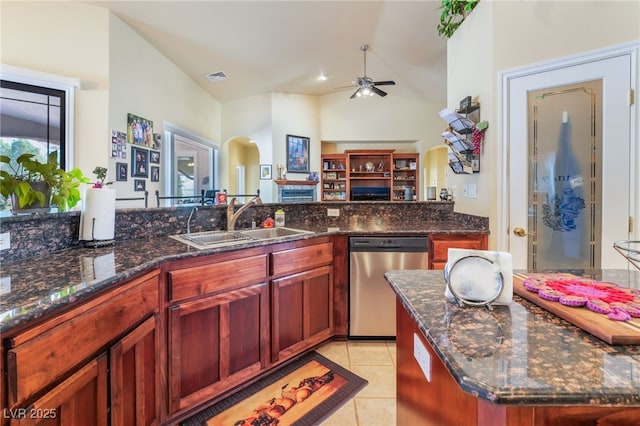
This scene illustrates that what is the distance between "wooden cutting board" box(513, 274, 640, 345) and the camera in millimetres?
601

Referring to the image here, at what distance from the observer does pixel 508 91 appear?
218 centimetres

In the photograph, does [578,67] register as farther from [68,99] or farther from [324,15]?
[68,99]

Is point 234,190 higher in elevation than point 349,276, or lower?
higher

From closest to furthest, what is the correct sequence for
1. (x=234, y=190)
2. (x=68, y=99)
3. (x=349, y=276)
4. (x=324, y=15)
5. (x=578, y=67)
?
1. (x=578, y=67)
2. (x=349, y=276)
3. (x=68, y=99)
4. (x=324, y=15)
5. (x=234, y=190)

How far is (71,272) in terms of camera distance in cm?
109

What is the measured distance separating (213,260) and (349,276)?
1146 millimetres

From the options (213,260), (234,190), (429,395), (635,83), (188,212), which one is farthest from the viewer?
(234,190)

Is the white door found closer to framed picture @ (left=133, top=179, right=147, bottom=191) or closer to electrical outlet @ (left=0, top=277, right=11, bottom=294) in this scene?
electrical outlet @ (left=0, top=277, right=11, bottom=294)

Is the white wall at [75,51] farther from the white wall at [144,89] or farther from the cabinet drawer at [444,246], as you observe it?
the cabinet drawer at [444,246]

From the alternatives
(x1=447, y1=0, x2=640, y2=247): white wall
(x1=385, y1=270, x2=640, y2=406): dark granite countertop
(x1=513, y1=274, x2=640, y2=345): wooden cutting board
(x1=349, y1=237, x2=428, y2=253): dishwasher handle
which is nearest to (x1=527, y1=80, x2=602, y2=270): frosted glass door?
(x1=447, y1=0, x2=640, y2=247): white wall

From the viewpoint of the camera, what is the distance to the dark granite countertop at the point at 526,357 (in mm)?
473

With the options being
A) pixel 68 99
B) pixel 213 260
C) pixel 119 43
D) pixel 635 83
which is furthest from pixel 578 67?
pixel 68 99

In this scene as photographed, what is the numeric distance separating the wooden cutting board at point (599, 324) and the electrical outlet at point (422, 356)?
34cm

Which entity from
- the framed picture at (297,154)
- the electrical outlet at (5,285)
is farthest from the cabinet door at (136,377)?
the framed picture at (297,154)
